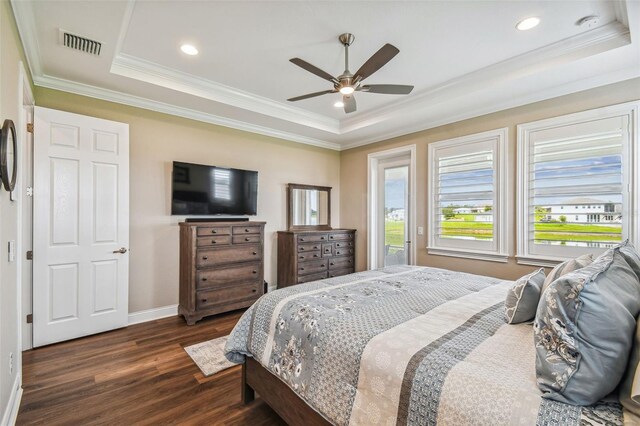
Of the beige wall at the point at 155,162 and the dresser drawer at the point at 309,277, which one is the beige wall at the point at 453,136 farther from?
the beige wall at the point at 155,162

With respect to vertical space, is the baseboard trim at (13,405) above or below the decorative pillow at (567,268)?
below

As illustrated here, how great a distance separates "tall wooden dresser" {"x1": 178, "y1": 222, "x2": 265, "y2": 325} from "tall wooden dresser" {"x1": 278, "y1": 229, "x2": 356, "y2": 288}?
549mm

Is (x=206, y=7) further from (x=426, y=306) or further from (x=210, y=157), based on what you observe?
(x=426, y=306)

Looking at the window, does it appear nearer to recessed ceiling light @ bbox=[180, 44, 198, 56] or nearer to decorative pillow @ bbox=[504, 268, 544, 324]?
decorative pillow @ bbox=[504, 268, 544, 324]

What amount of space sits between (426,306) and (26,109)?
3.87 meters

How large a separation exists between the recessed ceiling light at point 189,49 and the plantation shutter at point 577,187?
3.68 meters

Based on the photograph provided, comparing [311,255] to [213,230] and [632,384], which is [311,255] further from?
[632,384]

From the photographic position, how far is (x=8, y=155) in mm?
1740

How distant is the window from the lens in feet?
11.8

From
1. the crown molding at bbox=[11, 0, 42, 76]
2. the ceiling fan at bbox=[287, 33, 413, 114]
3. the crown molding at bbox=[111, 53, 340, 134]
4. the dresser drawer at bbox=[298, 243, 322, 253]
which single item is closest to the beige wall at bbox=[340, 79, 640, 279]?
the dresser drawer at bbox=[298, 243, 322, 253]

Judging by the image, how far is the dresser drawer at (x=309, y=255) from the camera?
14.9ft

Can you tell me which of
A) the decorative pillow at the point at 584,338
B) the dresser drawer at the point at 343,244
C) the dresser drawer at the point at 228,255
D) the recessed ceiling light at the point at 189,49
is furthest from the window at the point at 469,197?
the recessed ceiling light at the point at 189,49

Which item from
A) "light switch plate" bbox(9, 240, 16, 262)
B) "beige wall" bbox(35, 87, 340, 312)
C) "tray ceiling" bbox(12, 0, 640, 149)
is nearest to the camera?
"light switch plate" bbox(9, 240, 16, 262)

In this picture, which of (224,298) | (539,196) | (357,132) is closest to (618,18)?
(539,196)
